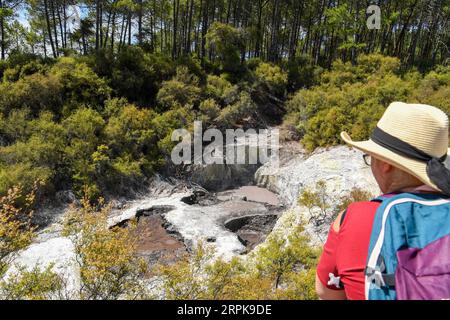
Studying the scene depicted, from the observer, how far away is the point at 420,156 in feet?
4.92

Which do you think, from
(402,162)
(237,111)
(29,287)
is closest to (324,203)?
(29,287)

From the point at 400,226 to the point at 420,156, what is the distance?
427mm

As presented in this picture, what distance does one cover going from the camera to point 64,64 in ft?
57.1

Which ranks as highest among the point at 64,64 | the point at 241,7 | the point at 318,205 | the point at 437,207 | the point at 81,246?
the point at 241,7

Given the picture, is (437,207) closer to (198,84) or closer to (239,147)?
(239,147)

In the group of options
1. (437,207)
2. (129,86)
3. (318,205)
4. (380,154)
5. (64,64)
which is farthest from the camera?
(129,86)

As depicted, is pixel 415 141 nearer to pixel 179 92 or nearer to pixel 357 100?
pixel 357 100

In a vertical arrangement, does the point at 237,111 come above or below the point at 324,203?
above

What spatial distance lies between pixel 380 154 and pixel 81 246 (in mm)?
5731

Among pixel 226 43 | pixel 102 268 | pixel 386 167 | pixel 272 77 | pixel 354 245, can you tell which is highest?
pixel 226 43

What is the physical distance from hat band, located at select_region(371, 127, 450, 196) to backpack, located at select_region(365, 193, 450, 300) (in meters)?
0.09

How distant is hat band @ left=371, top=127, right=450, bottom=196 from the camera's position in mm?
1399

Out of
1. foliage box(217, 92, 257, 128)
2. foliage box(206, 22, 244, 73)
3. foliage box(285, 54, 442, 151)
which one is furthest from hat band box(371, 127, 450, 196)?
foliage box(206, 22, 244, 73)

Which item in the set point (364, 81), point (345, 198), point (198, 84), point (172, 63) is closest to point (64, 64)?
point (172, 63)
